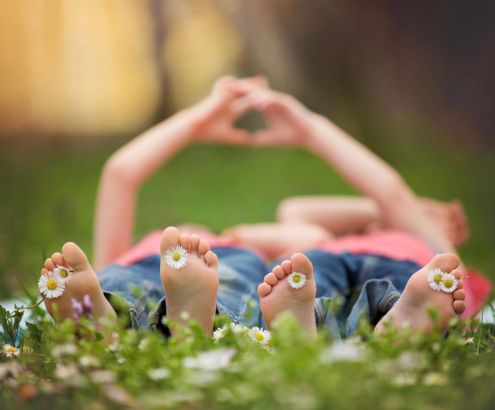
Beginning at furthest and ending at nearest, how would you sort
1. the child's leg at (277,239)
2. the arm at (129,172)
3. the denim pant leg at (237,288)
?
the child's leg at (277,239) < the arm at (129,172) < the denim pant leg at (237,288)

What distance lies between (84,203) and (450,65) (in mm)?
1971

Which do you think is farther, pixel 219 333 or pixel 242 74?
pixel 242 74

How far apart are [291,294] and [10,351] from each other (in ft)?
1.27

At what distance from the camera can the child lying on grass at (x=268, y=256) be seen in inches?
39.1

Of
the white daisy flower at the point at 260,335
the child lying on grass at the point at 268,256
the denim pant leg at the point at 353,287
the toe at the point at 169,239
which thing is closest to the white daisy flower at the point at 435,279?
the child lying on grass at the point at 268,256

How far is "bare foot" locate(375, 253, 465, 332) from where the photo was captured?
100 cm

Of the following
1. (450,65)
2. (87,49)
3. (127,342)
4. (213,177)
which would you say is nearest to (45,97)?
(87,49)

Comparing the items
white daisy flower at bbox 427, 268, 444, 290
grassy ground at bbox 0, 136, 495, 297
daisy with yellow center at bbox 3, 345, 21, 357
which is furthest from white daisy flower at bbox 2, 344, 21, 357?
grassy ground at bbox 0, 136, 495, 297

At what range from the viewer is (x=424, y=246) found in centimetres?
155

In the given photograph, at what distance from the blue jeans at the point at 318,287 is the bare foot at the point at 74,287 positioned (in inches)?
2.0

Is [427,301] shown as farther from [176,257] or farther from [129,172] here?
[129,172]

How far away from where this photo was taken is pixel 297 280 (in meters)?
0.98

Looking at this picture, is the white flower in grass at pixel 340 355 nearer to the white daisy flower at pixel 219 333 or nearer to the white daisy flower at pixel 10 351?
the white daisy flower at pixel 219 333

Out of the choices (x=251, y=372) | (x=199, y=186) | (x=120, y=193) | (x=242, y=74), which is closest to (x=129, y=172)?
(x=120, y=193)
